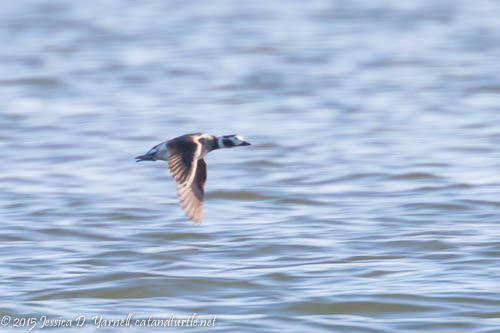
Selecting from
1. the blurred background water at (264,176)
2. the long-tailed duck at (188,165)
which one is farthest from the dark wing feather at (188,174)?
Result: the blurred background water at (264,176)

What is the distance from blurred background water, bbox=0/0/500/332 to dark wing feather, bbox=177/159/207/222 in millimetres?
349

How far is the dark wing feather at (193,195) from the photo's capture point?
22.9ft

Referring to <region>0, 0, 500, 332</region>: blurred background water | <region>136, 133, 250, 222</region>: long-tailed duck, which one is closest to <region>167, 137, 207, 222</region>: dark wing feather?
<region>136, 133, 250, 222</region>: long-tailed duck

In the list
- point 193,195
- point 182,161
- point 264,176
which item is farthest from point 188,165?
point 264,176

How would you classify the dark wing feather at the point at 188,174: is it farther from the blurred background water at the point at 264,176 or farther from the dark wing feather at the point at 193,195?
the blurred background water at the point at 264,176

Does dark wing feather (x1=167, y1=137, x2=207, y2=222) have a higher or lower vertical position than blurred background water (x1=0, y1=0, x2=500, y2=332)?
higher

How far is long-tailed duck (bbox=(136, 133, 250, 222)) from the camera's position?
697 centimetres

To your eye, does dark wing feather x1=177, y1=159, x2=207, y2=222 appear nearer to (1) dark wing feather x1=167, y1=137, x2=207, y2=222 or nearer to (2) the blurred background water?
(1) dark wing feather x1=167, y1=137, x2=207, y2=222

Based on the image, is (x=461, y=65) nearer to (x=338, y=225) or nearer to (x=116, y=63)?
(x=116, y=63)

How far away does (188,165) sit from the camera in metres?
6.98

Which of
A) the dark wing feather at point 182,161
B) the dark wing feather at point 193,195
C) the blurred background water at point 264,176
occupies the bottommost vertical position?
the blurred background water at point 264,176

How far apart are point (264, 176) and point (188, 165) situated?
2.77 meters

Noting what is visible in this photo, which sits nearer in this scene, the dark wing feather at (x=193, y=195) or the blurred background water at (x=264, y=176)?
the blurred background water at (x=264, y=176)

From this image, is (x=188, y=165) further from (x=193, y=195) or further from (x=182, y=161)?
(x=193, y=195)
